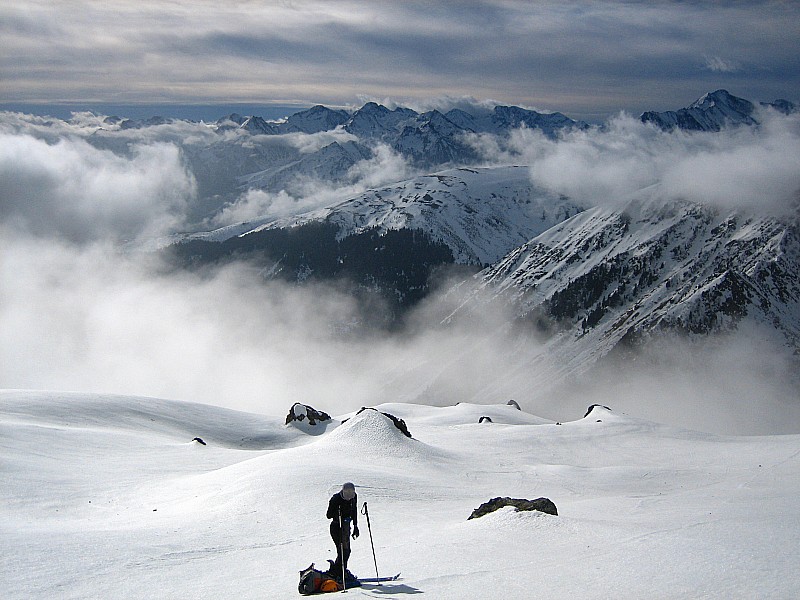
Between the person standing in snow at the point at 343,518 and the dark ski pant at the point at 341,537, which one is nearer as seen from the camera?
the dark ski pant at the point at 341,537

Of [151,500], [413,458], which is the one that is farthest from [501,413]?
[151,500]

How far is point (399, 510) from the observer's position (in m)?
23.4

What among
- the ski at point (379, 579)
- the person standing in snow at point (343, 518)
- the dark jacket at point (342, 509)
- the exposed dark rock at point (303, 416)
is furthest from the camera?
the exposed dark rock at point (303, 416)

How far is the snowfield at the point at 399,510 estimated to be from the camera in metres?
12.7

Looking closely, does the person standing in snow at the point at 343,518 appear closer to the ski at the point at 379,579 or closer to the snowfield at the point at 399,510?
the ski at the point at 379,579

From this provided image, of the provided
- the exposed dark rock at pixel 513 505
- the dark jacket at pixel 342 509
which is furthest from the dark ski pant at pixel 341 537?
the exposed dark rock at pixel 513 505

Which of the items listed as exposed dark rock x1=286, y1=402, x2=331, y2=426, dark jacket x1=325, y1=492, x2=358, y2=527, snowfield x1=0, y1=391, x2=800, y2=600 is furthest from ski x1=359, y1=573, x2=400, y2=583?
exposed dark rock x1=286, y1=402, x2=331, y2=426

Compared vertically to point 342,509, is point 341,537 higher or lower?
lower

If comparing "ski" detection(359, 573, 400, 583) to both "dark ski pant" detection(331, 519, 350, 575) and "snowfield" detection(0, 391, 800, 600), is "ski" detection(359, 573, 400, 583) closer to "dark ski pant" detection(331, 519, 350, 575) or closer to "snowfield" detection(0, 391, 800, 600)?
"snowfield" detection(0, 391, 800, 600)

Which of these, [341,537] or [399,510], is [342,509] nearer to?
[341,537]

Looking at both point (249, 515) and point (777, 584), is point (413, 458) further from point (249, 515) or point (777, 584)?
point (777, 584)

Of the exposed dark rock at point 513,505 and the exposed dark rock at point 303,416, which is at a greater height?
the exposed dark rock at point 513,505

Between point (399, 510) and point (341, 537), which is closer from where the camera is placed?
point (341, 537)

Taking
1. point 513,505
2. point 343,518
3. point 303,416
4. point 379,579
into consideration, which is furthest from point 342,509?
point 303,416
